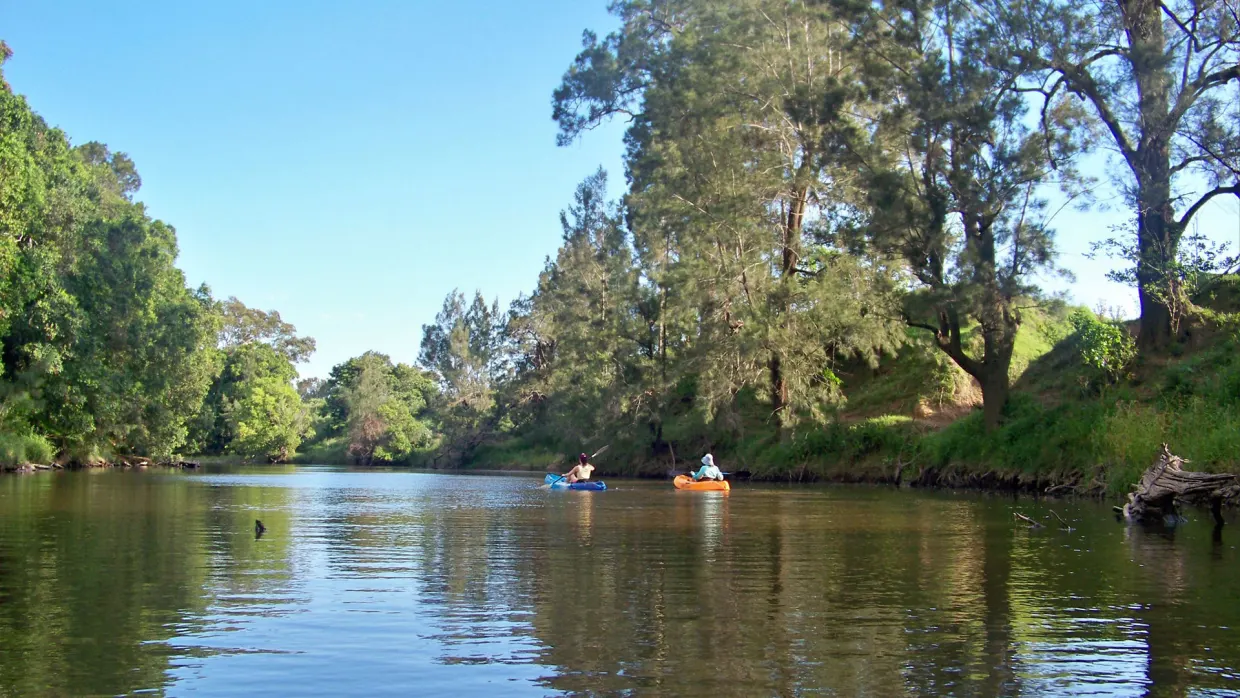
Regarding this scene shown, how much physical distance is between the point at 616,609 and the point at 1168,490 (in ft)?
38.4

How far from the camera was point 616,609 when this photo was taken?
914 cm

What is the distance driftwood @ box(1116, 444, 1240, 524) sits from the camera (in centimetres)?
1614

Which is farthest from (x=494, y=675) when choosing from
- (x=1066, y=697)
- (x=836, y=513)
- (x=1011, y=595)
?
(x=836, y=513)

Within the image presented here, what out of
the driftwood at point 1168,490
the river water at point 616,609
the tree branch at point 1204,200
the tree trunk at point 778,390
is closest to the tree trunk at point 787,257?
the tree trunk at point 778,390

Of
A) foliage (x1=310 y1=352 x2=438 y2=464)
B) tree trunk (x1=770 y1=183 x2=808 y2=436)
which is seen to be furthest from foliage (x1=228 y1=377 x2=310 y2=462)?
tree trunk (x1=770 y1=183 x2=808 y2=436)

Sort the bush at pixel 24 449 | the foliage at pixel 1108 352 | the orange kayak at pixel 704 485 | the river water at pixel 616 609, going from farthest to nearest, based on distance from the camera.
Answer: the bush at pixel 24 449 → the orange kayak at pixel 704 485 → the foliage at pixel 1108 352 → the river water at pixel 616 609

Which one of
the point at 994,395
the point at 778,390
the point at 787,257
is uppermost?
the point at 787,257

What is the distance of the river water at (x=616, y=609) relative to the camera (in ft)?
21.9

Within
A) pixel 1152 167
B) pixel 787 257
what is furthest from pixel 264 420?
pixel 1152 167

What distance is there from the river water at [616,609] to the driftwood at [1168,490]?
1.48 ft

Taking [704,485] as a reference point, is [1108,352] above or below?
above

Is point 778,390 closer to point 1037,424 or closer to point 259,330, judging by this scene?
point 1037,424

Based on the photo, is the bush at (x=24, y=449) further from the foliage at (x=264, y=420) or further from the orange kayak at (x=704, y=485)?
the foliage at (x=264, y=420)

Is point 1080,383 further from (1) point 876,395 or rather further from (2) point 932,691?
(2) point 932,691
